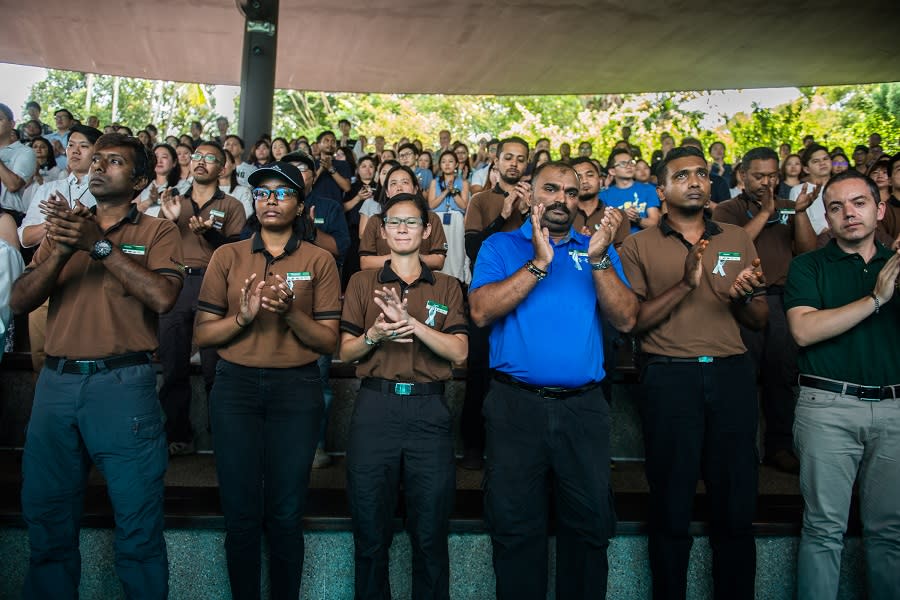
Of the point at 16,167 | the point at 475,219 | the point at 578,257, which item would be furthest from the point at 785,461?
the point at 16,167

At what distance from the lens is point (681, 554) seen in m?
3.30

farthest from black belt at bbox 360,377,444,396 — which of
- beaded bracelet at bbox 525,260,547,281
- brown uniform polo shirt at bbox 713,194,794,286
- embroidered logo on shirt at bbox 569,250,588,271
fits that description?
brown uniform polo shirt at bbox 713,194,794,286

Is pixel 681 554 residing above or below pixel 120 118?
below

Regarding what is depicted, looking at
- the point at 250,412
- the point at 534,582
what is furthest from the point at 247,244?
the point at 534,582

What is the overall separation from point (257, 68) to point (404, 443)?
6.66 metres

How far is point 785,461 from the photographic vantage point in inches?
178

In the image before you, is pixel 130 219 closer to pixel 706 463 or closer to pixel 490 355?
pixel 490 355

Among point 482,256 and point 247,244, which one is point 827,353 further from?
point 247,244

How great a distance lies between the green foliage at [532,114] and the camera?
1658cm

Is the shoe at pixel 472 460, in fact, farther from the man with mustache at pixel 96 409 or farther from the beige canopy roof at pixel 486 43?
the beige canopy roof at pixel 486 43

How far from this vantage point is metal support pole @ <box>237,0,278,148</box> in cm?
834

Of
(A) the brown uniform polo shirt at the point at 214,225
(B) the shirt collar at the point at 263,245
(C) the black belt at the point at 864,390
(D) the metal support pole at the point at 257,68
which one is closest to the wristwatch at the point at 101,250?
(B) the shirt collar at the point at 263,245

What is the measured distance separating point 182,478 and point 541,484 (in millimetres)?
2307

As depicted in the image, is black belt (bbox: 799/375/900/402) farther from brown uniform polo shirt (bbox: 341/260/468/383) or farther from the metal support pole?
the metal support pole
